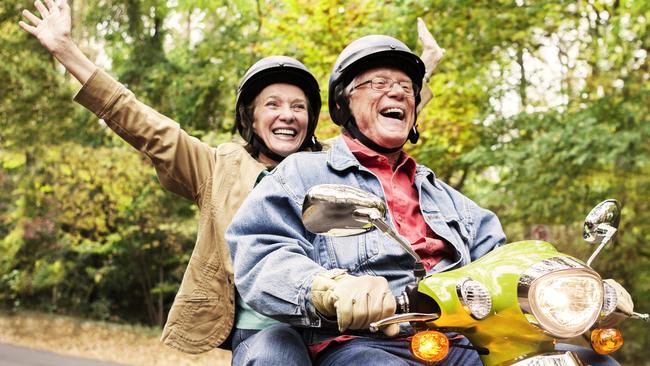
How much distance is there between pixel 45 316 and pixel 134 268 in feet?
8.85

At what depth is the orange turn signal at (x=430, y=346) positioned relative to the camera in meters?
2.15

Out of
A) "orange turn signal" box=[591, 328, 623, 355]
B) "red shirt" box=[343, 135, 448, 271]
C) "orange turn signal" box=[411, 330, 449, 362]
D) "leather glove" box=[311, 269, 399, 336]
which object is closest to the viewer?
"leather glove" box=[311, 269, 399, 336]

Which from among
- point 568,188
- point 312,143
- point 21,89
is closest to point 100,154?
point 21,89

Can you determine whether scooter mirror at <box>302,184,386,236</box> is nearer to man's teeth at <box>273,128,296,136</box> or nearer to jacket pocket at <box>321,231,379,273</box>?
jacket pocket at <box>321,231,379,273</box>

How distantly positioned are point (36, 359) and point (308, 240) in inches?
455

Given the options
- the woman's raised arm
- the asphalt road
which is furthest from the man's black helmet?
the asphalt road

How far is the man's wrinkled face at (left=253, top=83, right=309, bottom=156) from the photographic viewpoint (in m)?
4.11

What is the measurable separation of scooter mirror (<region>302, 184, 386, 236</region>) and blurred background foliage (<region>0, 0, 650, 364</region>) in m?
6.68

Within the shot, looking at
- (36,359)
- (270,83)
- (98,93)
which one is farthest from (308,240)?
(36,359)

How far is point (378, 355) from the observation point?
2320 mm

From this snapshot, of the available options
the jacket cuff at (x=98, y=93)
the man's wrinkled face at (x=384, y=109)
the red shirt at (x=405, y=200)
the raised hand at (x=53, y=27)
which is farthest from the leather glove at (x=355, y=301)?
the raised hand at (x=53, y=27)

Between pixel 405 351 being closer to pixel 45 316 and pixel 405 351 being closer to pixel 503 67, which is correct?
pixel 503 67

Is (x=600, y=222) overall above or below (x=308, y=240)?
below

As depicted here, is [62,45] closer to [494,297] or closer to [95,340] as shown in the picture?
[494,297]
